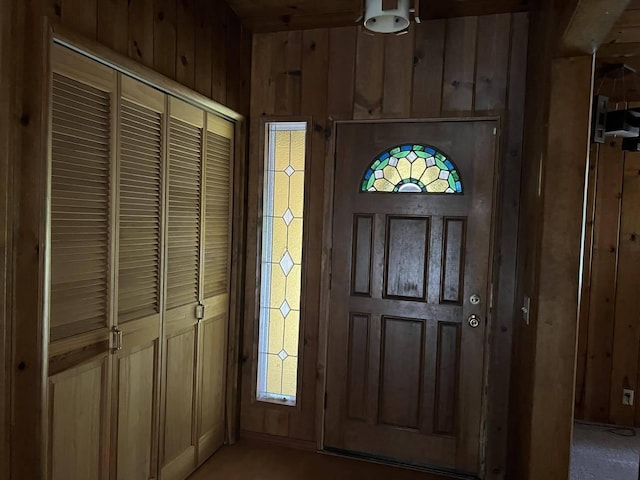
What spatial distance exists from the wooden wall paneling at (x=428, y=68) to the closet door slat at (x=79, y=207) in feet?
5.47

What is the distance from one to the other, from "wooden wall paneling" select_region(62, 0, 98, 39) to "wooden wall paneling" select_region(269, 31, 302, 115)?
1.32m

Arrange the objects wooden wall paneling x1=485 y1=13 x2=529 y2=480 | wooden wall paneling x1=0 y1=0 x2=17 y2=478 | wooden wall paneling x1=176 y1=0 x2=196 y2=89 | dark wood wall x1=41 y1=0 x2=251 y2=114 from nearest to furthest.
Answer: wooden wall paneling x1=0 y1=0 x2=17 y2=478 → dark wood wall x1=41 y1=0 x2=251 y2=114 → wooden wall paneling x1=176 y1=0 x2=196 y2=89 → wooden wall paneling x1=485 y1=13 x2=529 y2=480

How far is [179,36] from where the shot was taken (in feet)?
7.48

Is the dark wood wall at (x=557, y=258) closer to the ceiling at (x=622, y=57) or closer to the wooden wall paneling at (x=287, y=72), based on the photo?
the ceiling at (x=622, y=57)

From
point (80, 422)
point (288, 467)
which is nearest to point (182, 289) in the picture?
point (80, 422)

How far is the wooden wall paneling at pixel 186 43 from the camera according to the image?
2.28 m

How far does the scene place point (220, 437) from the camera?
2918 millimetres

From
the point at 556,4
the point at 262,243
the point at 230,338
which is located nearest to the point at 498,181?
the point at 556,4

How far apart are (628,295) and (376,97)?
243 cm

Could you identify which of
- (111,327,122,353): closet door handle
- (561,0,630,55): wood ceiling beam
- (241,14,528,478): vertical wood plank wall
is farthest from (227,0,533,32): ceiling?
(111,327,122,353): closet door handle

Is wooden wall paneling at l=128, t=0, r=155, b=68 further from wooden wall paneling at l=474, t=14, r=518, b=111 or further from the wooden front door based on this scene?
wooden wall paneling at l=474, t=14, r=518, b=111

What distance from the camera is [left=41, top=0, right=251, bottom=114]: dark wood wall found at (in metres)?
1.75

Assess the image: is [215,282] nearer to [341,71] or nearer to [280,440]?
[280,440]

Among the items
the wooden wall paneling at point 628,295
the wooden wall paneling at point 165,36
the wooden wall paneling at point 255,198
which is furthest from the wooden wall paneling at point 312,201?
the wooden wall paneling at point 628,295
